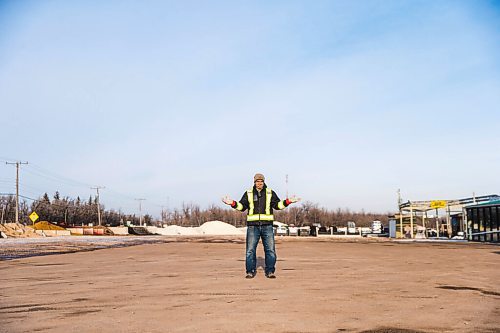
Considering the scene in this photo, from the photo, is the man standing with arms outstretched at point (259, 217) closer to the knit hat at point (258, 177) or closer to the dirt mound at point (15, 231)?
the knit hat at point (258, 177)

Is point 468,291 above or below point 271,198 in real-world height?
below

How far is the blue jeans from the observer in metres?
8.52

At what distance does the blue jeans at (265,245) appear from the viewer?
852cm

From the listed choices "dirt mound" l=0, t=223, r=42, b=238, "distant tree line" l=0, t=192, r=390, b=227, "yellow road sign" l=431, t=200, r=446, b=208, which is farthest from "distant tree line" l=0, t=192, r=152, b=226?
"yellow road sign" l=431, t=200, r=446, b=208

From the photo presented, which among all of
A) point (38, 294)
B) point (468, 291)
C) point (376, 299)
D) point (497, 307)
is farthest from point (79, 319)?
point (468, 291)

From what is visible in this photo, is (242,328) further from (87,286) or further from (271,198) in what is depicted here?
(271,198)

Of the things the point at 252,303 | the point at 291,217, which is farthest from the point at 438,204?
the point at 291,217

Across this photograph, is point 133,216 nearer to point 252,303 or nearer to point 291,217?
point 291,217

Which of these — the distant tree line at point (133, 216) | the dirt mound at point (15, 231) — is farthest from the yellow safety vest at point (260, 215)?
the distant tree line at point (133, 216)

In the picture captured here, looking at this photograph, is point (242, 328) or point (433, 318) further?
point (433, 318)

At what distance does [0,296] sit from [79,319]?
247 centimetres

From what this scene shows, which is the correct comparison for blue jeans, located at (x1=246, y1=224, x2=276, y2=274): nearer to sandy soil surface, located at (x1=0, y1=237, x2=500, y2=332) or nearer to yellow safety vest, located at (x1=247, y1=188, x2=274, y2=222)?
yellow safety vest, located at (x1=247, y1=188, x2=274, y2=222)

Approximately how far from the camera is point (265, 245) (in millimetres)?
8625

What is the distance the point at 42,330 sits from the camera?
4172 mm
